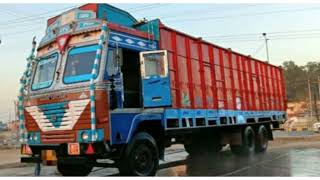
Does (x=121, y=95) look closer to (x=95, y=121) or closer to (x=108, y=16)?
(x=95, y=121)

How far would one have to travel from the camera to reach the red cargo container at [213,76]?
11.0m

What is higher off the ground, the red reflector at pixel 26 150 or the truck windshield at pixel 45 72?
the truck windshield at pixel 45 72

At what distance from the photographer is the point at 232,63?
14.7 metres

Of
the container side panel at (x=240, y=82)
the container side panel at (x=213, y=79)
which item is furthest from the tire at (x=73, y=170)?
the container side panel at (x=240, y=82)

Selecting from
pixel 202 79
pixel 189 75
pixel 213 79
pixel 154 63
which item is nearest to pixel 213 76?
pixel 213 79

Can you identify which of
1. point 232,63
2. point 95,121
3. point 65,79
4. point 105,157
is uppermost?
point 232,63

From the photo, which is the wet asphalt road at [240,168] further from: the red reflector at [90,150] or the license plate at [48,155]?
the red reflector at [90,150]

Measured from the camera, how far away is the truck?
336 inches

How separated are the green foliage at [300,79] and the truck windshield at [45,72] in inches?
2911

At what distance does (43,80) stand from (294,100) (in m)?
79.0

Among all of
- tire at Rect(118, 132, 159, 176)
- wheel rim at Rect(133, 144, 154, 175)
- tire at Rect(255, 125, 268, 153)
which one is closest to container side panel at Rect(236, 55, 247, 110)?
tire at Rect(255, 125, 268, 153)

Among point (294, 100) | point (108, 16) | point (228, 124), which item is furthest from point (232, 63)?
point (294, 100)

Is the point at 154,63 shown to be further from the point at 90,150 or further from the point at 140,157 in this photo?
the point at 90,150

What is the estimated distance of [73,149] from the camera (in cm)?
856
